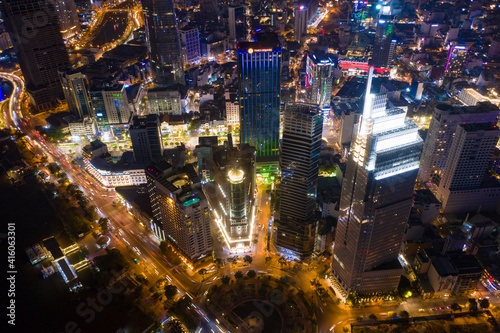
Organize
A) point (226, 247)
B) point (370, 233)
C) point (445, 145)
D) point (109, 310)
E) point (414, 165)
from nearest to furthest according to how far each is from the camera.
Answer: point (414, 165) < point (370, 233) < point (109, 310) < point (226, 247) < point (445, 145)

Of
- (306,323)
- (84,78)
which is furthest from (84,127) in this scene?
(306,323)

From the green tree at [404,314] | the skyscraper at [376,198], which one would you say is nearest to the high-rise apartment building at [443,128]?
the skyscraper at [376,198]

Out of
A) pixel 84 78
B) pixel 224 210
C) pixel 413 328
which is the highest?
pixel 84 78

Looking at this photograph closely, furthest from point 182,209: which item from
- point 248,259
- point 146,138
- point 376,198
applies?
point 146,138

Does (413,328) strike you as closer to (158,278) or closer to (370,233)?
(370,233)

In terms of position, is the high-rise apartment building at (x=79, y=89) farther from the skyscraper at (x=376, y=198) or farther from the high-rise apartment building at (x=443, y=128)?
the high-rise apartment building at (x=443, y=128)

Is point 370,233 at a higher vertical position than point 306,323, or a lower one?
higher

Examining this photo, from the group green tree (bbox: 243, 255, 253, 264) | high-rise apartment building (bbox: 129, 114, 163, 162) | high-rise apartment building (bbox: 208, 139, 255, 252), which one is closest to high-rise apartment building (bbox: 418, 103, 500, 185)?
high-rise apartment building (bbox: 208, 139, 255, 252)

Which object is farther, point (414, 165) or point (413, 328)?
point (413, 328)
